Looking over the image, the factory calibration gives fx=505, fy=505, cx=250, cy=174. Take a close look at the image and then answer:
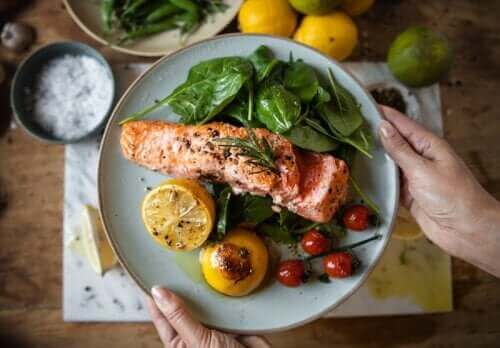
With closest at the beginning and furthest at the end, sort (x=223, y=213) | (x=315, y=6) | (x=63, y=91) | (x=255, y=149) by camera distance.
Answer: (x=255, y=149), (x=223, y=213), (x=315, y=6), (x=63, y=91)

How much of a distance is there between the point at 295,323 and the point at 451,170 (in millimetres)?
724

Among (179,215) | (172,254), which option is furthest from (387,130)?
(172,254)

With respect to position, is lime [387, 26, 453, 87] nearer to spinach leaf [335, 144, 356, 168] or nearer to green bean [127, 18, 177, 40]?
spinach leaf [335, 144, 356, 168]

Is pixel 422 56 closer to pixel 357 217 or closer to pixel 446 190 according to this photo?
pixel 446 190

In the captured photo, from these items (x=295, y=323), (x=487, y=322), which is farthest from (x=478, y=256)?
(x=295, y=323)

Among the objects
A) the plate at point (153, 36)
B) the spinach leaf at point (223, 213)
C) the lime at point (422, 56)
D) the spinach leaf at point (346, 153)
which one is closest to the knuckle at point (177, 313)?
the spinach leaf at point (223, 213)

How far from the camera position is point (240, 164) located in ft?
5.23

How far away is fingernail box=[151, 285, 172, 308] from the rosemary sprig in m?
0.53

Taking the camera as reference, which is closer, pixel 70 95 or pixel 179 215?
pixel 179 215

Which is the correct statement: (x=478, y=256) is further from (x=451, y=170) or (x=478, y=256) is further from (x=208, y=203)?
(x=208, y=203)

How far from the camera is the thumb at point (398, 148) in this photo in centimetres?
164

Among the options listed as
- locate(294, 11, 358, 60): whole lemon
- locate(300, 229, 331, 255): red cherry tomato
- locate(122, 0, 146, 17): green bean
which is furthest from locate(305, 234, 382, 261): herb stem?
locate(122, 0, 146, 17): green bean

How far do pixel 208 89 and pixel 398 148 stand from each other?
25.5 inches

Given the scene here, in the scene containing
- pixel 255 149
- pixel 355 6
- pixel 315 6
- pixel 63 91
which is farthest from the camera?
pixel 63 91
